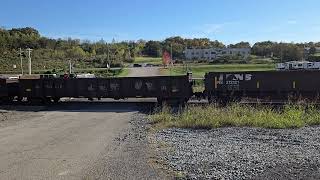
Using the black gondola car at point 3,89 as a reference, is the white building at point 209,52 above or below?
above

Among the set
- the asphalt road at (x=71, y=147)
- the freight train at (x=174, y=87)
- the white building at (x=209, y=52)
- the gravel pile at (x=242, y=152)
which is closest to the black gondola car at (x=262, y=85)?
the freight train at (x=174, y=87)

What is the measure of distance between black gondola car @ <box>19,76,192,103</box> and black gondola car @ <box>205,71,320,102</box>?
1.69 m

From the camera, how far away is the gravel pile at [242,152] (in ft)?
32.5

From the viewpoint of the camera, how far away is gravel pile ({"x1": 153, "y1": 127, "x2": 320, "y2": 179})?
9.90 m

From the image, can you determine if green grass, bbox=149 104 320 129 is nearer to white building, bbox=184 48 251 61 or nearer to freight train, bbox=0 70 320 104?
freight train, bbox=0 70 320 104

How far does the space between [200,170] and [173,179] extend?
80 cm

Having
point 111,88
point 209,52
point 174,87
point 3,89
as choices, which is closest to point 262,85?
point 174,87

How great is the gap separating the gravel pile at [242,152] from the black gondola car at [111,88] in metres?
12.1

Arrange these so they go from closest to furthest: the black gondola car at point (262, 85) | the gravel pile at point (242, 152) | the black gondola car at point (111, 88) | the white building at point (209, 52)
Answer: the gravel pile at point (242, 152) < the black gondola car at point (262, 85) < the black gondola car at point (111, 88) < the white building at point (209, 52)

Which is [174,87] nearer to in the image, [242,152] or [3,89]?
[3,89]

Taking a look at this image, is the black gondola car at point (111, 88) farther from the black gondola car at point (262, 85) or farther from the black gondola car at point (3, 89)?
the black gondola car at point (262, 85)

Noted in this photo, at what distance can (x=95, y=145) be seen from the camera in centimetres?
1476

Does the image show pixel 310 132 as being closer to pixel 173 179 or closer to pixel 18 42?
pixel 173 179

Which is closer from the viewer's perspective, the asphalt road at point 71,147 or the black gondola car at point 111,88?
the asphalt road at point 71,147
